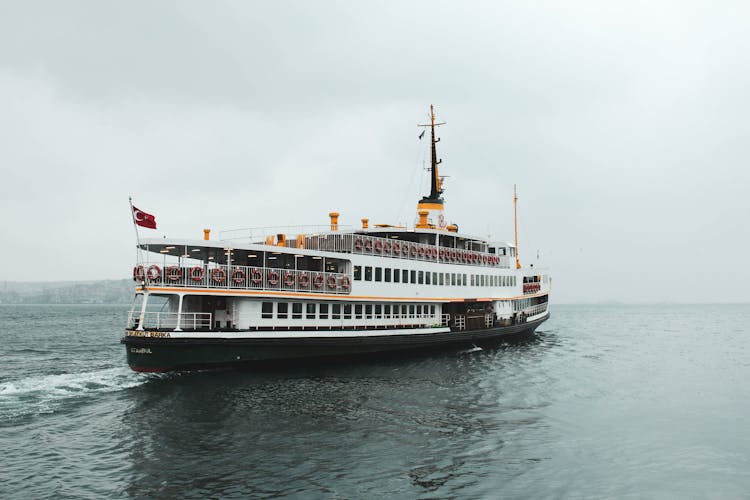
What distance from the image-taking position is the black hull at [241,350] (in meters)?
22.7

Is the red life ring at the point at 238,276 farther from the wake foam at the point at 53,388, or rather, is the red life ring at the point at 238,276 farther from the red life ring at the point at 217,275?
the wake foam at the point at 53,388

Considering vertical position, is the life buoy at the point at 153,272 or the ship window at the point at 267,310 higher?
the life buoy at the point at 153,272

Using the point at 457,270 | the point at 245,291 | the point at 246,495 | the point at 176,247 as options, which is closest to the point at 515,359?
the point at 457,270

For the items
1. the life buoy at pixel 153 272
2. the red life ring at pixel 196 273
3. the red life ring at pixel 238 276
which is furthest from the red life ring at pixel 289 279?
the life buoy at pixel 153 272

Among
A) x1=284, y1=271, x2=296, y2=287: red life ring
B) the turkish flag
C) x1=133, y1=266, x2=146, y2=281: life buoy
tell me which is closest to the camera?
the turkish flag

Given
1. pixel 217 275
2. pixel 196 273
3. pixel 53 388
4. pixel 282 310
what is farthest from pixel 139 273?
pixel 282 310

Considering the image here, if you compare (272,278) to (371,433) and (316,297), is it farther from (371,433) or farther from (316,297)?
(371,433)

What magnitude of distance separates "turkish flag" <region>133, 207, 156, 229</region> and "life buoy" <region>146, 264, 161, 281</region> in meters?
1.93

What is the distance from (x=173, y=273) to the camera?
23.6 metres

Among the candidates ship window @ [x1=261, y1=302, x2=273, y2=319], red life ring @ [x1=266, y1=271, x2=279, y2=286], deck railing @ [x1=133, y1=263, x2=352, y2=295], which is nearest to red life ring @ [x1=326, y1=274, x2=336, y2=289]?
deck railing @ [x1=133, y1=263, x2=352, y2=295]

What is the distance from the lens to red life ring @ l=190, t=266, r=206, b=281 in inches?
924

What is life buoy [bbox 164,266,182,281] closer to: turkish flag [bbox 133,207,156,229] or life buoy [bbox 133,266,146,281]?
life buoy [bbox 133,266,146,281]

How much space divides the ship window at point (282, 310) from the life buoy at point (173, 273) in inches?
215

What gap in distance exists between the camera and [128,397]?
20.7 metres
